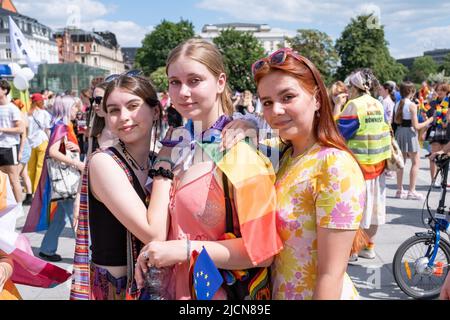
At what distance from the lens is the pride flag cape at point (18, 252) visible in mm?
1941

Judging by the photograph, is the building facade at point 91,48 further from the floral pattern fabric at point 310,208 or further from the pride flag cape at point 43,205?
the floral pattern fabric at point 310,208

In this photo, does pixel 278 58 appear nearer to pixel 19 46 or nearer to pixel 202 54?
pixel 202 54

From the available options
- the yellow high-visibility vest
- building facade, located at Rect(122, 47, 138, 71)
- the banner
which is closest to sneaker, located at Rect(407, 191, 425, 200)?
the yellow high-visibility vest

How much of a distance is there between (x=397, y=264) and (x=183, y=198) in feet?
10.7

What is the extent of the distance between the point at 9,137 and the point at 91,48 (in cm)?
11088

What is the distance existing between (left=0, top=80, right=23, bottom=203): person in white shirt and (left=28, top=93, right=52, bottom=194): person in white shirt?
1.88 feet

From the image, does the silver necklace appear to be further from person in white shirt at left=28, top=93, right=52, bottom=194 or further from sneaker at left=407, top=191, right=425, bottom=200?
sneaker at left=407, top=191, right=425, bottom=200

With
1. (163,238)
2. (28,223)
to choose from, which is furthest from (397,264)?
(28,223)

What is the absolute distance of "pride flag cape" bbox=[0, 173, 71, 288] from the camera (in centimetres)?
194

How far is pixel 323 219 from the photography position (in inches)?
59.9

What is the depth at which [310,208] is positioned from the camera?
159cm

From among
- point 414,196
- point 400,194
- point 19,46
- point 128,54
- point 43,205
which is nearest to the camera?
point 43,205

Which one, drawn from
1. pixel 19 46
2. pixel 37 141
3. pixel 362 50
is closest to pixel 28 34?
pixel 362 50
